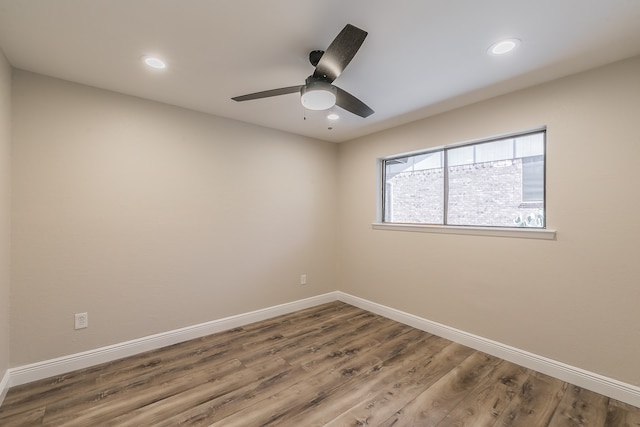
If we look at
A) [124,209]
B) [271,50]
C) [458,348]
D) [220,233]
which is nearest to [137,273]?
[124,209]

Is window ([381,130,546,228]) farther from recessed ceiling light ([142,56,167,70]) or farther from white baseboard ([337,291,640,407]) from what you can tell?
recessed ceiling light ([142,56,167,70])

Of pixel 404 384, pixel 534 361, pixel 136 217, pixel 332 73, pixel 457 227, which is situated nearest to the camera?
pixel 332 73

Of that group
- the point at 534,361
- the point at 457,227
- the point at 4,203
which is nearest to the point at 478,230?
the point at 457,227

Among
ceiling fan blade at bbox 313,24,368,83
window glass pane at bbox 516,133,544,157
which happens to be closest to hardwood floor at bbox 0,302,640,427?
window glass pane at bbox 516,133,544,157

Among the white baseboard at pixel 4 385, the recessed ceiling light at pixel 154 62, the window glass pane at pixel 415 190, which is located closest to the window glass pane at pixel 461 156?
the window glass pane at pixel 415 190

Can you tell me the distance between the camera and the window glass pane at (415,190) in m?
3.30

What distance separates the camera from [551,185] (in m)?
2.34

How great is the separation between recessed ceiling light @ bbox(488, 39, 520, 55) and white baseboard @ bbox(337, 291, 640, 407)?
8.02 feet

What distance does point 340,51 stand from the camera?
5.01ft

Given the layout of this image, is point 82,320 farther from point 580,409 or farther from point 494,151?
point 494,151

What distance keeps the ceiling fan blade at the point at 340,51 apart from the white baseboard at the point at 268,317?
109 inches

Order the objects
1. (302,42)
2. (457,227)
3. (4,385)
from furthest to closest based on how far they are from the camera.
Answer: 1. (457,227)
2. (4,385)
3. (302,42)

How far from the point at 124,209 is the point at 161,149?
673mm

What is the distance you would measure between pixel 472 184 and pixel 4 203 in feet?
13.2
